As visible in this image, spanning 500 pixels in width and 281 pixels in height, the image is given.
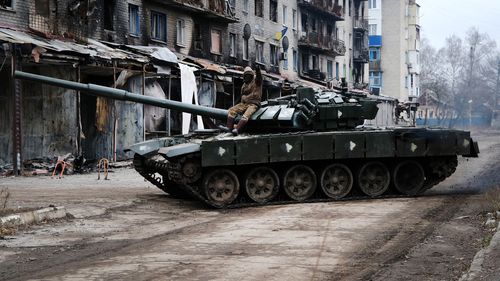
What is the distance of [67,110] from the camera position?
2202 cm

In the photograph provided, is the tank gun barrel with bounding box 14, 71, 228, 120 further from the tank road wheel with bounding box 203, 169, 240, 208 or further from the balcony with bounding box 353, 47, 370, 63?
the balcony with bounding box 353, 47, 370, 63

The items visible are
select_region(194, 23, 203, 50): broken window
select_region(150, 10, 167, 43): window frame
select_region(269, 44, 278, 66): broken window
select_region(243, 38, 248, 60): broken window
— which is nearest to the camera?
select_region(150, 10, 167, 43): window frame

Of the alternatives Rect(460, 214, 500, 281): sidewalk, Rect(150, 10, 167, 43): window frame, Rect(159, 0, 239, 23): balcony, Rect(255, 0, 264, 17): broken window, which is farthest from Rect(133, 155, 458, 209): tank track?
Rect(255, 0, 264, 17): broken window

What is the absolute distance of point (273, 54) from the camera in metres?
43.9

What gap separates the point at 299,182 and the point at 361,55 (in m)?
49.5

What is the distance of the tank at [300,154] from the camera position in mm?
12906

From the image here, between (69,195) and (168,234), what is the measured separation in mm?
5165

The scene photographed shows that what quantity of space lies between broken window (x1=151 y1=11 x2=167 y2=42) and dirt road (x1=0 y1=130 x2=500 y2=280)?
17439 mm

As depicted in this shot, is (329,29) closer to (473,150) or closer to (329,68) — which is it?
(329,68)

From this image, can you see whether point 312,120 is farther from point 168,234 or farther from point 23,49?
point 23,49

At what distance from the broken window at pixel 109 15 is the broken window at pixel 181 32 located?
200 inches

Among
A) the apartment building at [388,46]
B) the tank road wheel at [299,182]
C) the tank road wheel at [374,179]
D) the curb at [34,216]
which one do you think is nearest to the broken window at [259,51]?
the tank road wheel at [374,179]

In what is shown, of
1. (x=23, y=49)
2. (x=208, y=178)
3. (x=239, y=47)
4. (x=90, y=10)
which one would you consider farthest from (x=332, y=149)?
(x=239, y=47)

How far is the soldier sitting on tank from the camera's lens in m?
13.8
